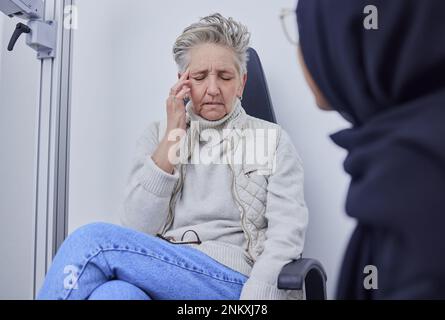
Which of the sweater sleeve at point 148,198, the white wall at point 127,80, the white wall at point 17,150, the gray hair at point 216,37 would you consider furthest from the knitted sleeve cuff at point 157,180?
the white wall at point 17,150

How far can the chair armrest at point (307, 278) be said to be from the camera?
66 centimetres

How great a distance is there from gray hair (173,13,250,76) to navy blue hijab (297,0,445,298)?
0.37 m

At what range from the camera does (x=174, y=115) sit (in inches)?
34.8

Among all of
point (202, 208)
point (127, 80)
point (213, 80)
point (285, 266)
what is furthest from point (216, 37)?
point (285, 266)

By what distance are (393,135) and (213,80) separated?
18.9 inches

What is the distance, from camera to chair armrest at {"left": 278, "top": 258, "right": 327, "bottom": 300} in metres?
0.66

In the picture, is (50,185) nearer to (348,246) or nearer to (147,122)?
(147,122)

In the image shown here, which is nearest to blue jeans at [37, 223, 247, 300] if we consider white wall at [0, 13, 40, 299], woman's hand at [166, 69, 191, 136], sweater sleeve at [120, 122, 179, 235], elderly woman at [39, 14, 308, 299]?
elderly woman at [39, 14, 308, 299]

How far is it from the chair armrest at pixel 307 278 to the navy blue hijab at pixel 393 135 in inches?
5.0

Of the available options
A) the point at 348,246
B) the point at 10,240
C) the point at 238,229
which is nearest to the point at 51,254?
the point at 10,240

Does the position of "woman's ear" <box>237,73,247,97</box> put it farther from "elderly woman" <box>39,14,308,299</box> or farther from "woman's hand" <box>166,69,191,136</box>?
"woman's hand" <box>166,69,191,136</box>

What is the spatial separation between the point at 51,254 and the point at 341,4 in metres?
0.78

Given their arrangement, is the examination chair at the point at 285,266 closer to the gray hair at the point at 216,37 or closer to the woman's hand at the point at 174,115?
the gray hair at the point at 216,37
